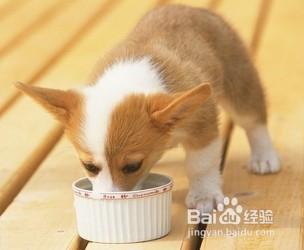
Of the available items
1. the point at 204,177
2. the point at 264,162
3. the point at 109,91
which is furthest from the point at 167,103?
the point at 264,162

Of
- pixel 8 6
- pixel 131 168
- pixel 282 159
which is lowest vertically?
pixel 282 159

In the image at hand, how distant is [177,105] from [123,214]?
33cm

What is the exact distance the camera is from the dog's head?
92.8 inches

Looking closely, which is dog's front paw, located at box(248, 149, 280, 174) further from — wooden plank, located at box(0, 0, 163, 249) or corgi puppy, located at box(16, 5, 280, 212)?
wooden plank, located at box(0, 0, 163, 249)

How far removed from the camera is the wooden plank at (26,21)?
494cm

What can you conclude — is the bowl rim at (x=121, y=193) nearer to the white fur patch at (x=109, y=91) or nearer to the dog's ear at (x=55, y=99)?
the white fur patch at (x=109, y=91)

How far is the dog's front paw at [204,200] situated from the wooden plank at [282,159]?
0.08 m

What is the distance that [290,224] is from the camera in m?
2.54

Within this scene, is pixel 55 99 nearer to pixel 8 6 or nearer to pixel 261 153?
pixel 261 153

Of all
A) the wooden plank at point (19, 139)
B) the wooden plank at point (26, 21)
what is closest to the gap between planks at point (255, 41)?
the wooden plank at point (19, 139)

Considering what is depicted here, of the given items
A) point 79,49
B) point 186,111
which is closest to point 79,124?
point 186,111

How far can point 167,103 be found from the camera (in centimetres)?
242

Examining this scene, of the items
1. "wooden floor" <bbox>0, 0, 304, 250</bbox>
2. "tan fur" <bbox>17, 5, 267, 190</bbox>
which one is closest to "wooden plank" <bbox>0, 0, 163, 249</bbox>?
"wooden floor" <bbox>0, 0, 304, 250</bbox>

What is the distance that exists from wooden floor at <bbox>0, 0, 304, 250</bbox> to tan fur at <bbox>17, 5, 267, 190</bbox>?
0.74 ft
